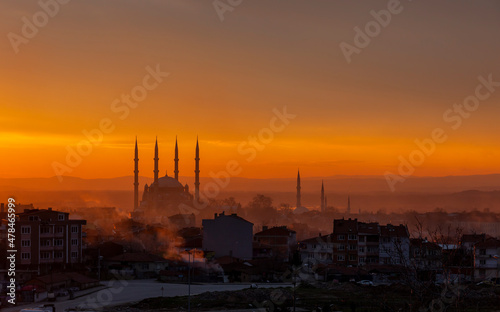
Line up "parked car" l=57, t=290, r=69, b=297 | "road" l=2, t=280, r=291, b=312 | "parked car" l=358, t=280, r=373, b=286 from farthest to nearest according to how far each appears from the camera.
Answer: "parked car" l=358, t=280, r=373, b=286 < "parked car" l=57, t=290, r=69, b=297 < "road" l=2, t=280, r=291, b=312

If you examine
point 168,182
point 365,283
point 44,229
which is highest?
point 168,182

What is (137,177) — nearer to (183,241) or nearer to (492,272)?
(183,241)

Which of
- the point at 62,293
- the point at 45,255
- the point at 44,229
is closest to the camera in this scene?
the point at 62,293

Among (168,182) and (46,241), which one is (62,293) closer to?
(46,241)

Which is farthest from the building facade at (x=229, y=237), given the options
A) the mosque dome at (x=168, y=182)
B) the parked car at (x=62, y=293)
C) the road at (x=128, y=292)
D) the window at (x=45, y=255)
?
the mosque dome at (x=168, y=182)

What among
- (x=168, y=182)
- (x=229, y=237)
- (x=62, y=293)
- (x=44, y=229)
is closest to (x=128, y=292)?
(x=62, y=293)

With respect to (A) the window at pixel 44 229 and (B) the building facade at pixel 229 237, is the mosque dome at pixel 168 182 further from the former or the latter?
(A) the window at pixel 44 229

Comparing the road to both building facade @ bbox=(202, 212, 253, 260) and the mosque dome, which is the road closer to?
building facade @ bbox=(202, 212, 253, 260)

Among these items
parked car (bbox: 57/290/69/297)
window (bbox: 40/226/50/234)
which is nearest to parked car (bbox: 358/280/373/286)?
parked car (bbox: 57/290/69/297)

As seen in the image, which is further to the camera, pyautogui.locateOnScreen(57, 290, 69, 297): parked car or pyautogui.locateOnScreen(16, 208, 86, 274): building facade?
pyautogui.locateOnScreen(16, 208, 86, 274): building facade
